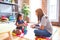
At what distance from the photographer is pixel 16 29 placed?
3.86 meters

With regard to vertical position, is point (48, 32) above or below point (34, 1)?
below

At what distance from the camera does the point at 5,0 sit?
627cm

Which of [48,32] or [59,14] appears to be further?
[59,14]

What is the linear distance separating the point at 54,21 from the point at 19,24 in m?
3.60

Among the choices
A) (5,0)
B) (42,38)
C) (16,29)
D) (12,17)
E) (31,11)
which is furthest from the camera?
(31,11)

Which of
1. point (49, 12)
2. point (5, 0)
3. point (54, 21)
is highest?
point (5, 0)

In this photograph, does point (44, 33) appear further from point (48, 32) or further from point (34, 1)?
point (34, 1)

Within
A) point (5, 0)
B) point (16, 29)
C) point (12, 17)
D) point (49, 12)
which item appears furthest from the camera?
point (49, 12)

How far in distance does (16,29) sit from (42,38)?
1364mm

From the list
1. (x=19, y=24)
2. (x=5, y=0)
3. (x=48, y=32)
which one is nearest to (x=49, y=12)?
(x=5, y=0)

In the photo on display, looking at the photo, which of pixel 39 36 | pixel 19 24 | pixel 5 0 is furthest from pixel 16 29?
pixel 5 0

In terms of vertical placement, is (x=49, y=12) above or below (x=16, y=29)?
above

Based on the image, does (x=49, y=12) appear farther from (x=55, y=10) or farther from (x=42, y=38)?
(x=42, y=38)

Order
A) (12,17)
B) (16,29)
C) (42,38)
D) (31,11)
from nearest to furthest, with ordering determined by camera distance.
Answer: (42,38)
(16,29)
(12,17)
(31,11)
